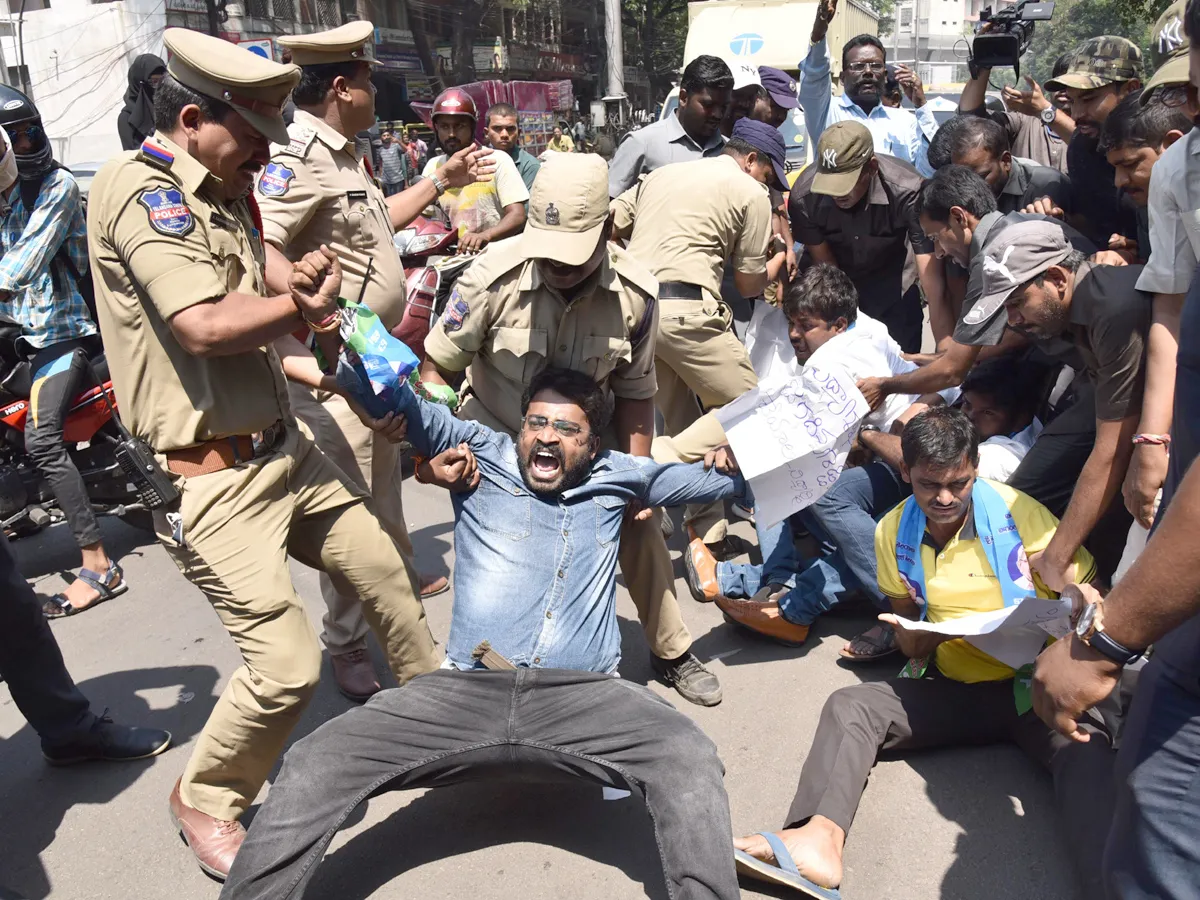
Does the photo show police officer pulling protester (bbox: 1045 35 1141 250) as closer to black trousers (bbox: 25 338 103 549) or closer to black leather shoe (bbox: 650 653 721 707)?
black leather shoe (bbox: 650 653 721 707)

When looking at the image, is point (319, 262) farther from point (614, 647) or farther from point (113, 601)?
point (113, 601)

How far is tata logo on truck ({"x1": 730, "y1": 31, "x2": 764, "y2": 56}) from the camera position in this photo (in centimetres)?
1301

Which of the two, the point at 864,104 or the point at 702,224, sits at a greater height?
the point at 864,104

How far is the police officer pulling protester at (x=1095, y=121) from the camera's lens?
14.8 feet

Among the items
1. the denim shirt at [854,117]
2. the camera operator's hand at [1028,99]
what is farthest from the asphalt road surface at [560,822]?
the denim shirt at [854,117]

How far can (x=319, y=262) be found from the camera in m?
2.46

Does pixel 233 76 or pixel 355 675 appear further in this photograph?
pixel 355 675

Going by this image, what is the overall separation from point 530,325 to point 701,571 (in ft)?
4.84

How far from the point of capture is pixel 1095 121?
14.9 feet

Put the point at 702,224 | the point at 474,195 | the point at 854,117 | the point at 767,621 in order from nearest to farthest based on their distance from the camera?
1. the point at 767,621
2. the point at 702,224
3. the point at 474,195
4. the point at 854,117

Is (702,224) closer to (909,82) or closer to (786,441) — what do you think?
(786,441)

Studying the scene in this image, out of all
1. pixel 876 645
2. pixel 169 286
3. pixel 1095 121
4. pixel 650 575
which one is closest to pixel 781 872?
pixel 650 575

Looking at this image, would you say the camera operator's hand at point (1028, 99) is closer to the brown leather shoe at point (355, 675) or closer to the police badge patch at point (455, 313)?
the police badge patch at point (455, 313)

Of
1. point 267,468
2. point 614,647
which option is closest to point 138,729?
point 267,468
